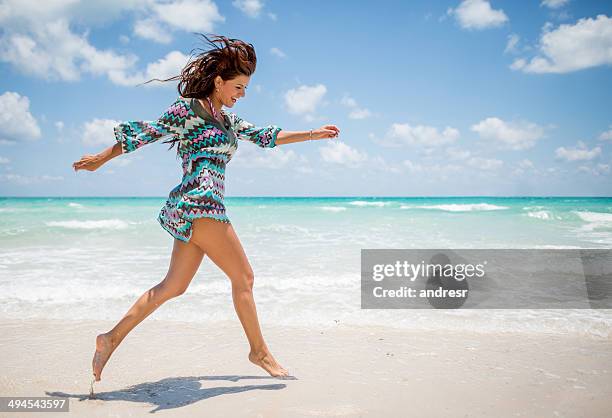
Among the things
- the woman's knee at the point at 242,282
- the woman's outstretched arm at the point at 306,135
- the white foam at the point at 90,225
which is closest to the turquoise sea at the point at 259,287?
the woman's knee at the point at 242,282

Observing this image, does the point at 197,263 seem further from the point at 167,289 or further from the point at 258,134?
the point at 258,134

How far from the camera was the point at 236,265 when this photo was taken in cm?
260

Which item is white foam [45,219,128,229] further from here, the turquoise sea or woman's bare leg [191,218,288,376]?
woman's bare leg [191,218,288,376]

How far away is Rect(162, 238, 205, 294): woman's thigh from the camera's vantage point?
2.56m

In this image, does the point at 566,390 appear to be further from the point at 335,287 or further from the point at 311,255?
the point at 311,255

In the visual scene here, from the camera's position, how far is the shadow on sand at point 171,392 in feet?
8.47

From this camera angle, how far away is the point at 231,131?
265 centimetres

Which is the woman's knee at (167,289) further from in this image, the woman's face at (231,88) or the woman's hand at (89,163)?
the woman's face at (231,88)

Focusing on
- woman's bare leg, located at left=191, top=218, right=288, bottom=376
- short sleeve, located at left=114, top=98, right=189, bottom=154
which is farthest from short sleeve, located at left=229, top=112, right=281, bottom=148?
woman's bare leg, located at left=191, top=218, right=288, bottom=376

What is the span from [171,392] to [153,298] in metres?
0.64

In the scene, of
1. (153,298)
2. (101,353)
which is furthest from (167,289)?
(101,353)

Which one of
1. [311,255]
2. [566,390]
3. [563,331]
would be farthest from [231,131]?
[311,255]

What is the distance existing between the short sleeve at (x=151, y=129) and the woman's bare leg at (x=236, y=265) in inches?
20.5

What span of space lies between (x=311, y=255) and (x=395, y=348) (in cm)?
479
